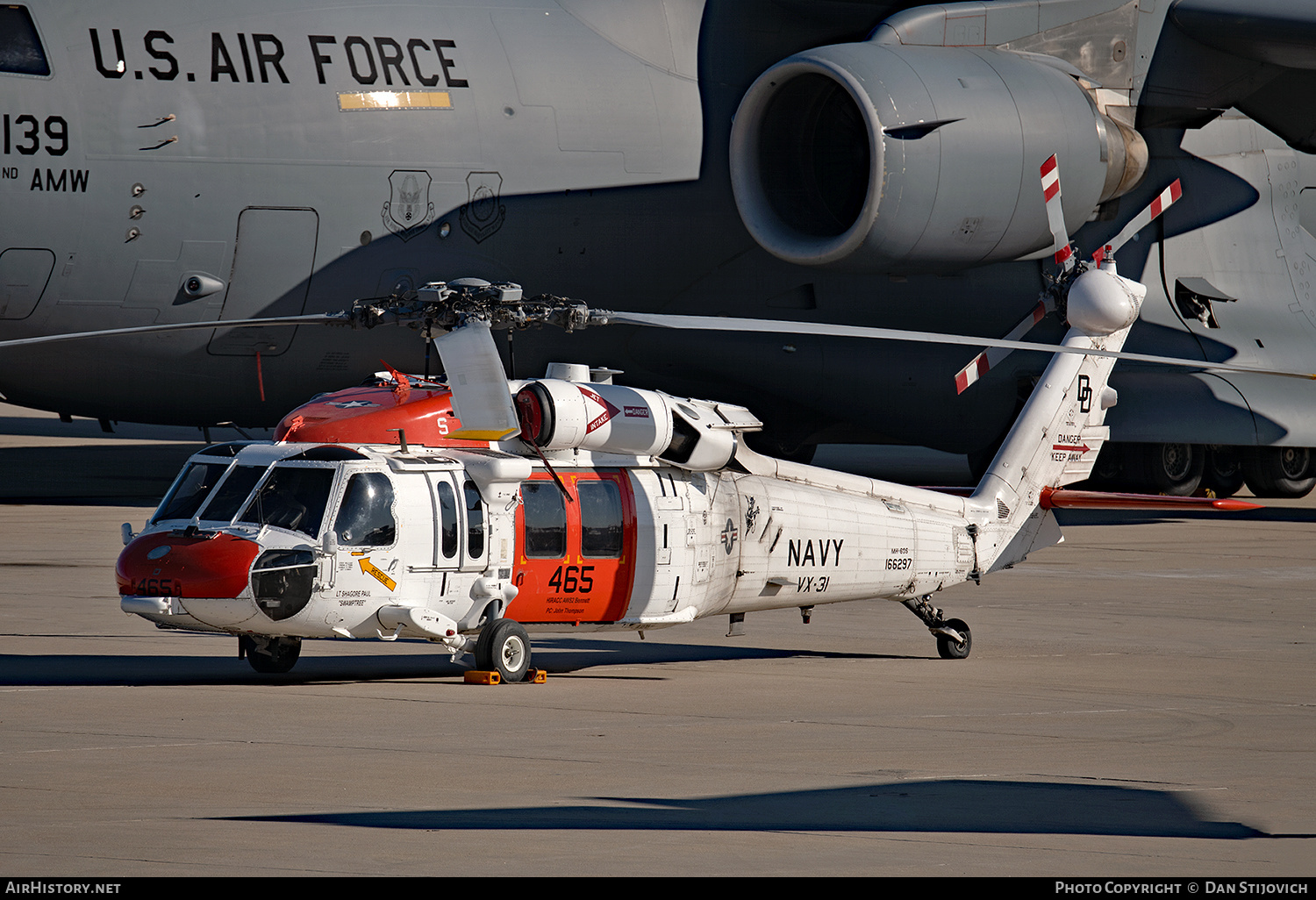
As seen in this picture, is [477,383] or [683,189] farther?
[683,189]

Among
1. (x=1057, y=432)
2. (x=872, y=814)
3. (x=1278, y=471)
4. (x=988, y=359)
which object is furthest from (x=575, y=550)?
(x=1278, y=471)

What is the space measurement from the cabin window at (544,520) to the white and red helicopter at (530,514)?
0.5 inches

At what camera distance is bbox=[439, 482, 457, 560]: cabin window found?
37.1ft

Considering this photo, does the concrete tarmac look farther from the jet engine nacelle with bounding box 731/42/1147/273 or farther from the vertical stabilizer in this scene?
the jet engine nacelle with bounding box 731/42/1147/273

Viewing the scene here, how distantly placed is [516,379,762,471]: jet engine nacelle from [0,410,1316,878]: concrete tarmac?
59.9 inches

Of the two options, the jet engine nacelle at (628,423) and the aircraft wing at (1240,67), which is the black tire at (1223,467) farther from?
the jet engine nacelle at (628,423)

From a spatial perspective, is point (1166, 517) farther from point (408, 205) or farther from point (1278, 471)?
point (408, 205)

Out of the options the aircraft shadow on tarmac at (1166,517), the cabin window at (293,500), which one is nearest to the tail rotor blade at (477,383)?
the cabin window at (293,500)

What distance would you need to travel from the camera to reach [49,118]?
57.4ft

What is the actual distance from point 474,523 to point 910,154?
906 cm

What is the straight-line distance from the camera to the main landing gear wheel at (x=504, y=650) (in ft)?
37.0

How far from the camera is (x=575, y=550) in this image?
1188 centimetres
